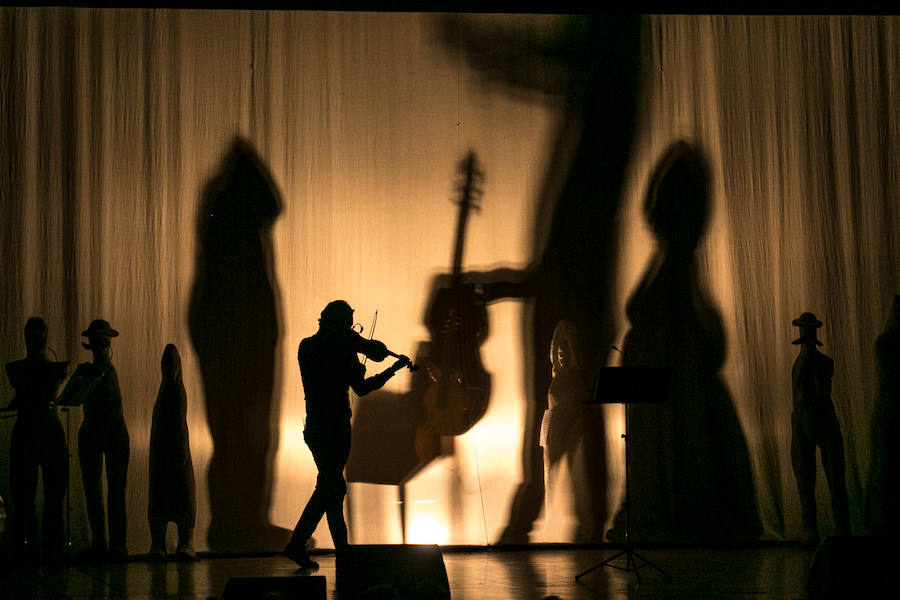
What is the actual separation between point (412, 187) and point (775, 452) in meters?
3.09

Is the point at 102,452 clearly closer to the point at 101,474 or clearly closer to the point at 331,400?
the point at 101,474

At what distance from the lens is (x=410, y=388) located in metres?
6.95

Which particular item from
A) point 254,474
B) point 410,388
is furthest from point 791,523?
point 254,474

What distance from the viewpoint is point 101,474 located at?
6.51 m

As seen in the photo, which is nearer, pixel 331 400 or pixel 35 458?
pixel 331 400

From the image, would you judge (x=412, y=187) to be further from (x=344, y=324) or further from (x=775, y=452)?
(x=775, y=452)

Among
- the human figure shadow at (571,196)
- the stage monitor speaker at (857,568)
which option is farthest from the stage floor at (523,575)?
the stage monitor speaker at (857,568)

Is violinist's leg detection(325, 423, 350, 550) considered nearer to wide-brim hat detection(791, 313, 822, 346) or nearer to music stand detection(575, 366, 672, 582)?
music stand detection(575, 366, 672, 582)

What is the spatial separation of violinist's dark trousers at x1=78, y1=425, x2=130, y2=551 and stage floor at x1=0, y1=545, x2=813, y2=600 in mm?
260

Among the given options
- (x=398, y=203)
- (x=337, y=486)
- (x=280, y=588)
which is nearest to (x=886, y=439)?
(x=398, y=203)

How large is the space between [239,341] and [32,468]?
59.1 inches

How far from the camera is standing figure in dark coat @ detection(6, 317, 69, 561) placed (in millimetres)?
6184

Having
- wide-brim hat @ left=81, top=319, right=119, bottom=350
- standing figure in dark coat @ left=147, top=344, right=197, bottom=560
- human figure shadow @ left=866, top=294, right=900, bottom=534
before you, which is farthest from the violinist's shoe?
human figure shadow @ left=866, top=294, right=900, bottom=534

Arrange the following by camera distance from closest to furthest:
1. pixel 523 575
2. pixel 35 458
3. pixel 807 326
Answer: pixel 523 575 < pixel 35 458 < pixel 807 326
